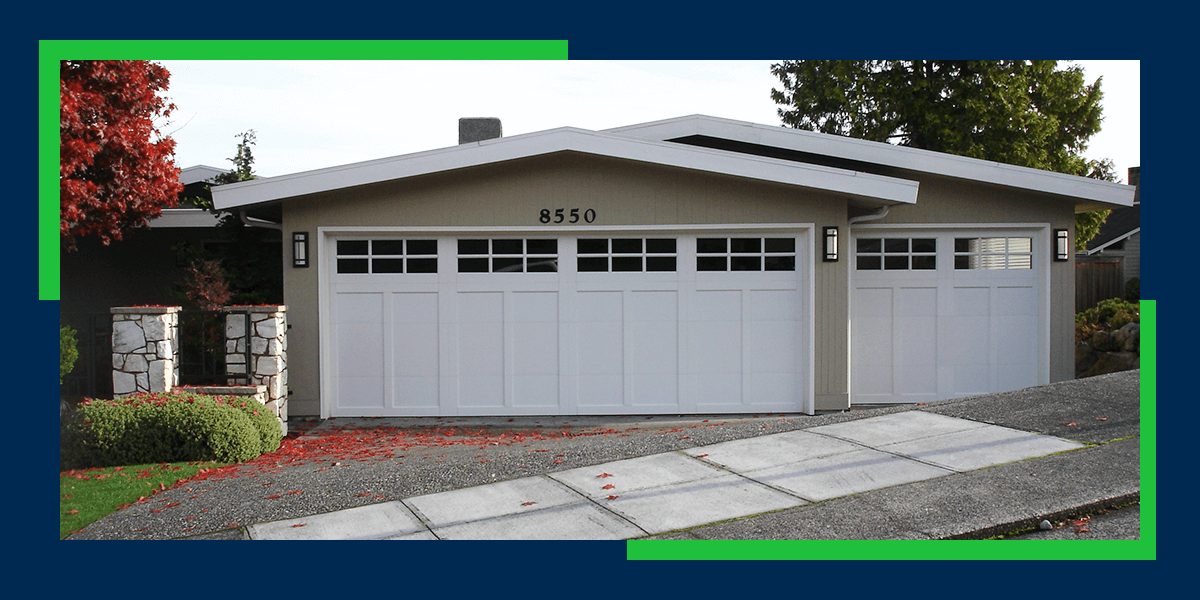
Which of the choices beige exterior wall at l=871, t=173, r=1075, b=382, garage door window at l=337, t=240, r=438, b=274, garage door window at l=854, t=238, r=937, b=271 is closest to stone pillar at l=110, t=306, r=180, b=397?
garage door window at l=337, t=240, r=438, b=274

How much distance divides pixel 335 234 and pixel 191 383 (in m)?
2.08

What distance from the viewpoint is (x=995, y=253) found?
10789 millimetres

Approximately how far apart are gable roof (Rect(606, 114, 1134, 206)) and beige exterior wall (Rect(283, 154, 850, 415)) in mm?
978

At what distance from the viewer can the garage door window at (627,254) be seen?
10.1 metres

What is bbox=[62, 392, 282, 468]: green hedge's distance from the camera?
7.64 m

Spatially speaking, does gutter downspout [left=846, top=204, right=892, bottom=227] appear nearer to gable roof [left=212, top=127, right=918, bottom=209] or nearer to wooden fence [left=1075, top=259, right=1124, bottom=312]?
gable roof [left=212, top=127, right=918, bottom=209]

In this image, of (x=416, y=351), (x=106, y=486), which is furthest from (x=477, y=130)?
(x=106, y=486)

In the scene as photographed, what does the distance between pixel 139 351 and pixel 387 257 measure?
262 cm

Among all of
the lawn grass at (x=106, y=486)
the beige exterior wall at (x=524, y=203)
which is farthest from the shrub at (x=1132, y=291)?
the lawn grass at (x=106, y=486)

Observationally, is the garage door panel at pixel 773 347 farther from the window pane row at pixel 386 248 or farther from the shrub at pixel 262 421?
the shrub at pixel 262 421

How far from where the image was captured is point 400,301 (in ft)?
33.1

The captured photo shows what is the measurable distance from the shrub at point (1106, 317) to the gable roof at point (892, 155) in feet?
6.36

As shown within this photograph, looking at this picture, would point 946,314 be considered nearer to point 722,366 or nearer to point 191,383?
point 722,366
